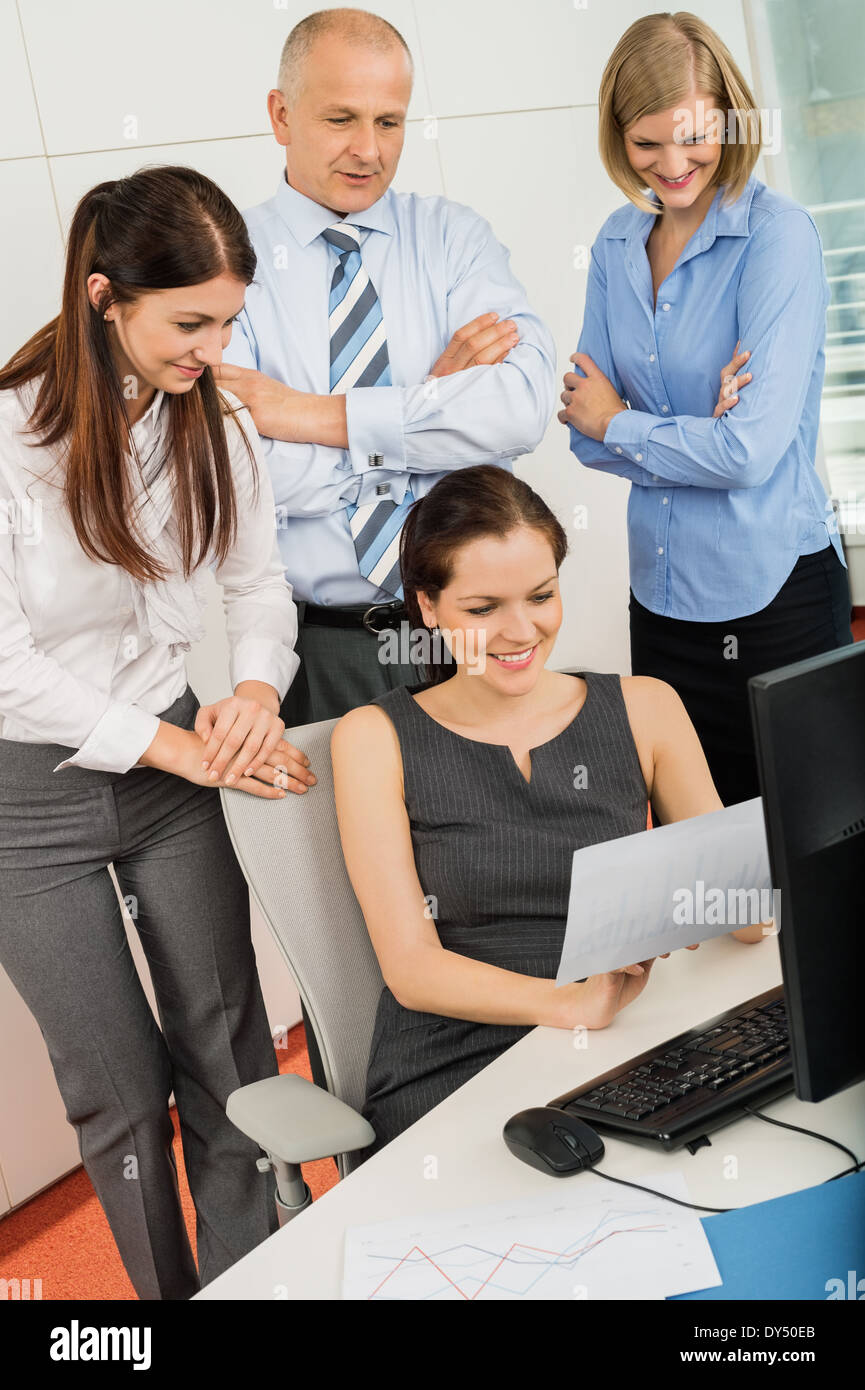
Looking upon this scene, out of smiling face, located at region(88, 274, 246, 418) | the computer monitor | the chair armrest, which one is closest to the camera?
the computer monitor

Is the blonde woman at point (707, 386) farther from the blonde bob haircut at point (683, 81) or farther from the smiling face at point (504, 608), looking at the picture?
the smiling face at point (504, 608)

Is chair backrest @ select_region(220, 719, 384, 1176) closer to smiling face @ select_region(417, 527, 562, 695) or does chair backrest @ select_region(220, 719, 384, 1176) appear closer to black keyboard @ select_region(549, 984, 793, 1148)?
smiling face @ select_region(417, 527, 562, 695)

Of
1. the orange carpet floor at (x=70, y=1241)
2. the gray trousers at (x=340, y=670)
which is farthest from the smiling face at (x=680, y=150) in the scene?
the orange carpet floor at (x=70, y=1241)

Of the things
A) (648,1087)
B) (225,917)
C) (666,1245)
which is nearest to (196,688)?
(225,917)

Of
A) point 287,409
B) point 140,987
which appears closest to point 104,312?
point 287,409

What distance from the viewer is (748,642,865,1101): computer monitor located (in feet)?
Result: 3.17

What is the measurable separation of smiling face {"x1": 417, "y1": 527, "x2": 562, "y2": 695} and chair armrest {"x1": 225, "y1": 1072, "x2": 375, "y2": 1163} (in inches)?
24.0

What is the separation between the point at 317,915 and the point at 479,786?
28 cm

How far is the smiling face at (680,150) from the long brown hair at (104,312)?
2.54 ft

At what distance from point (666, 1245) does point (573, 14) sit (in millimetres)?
3268

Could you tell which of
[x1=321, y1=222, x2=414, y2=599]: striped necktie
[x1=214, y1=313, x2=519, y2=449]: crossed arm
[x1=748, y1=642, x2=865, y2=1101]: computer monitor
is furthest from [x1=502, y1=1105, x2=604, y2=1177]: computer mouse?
[x1=214, y1=313, x2=519, y2=449]: crossed arm

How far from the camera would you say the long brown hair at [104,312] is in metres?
1.73

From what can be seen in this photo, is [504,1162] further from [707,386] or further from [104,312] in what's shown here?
[707,386]
